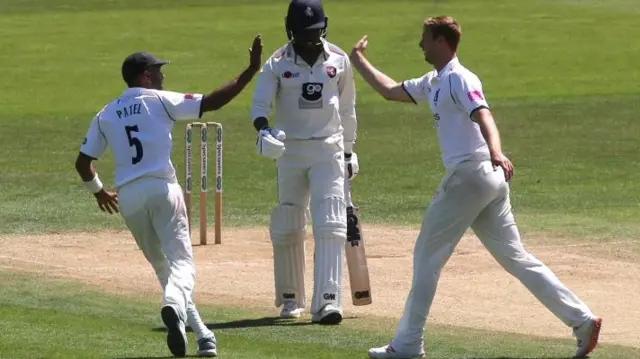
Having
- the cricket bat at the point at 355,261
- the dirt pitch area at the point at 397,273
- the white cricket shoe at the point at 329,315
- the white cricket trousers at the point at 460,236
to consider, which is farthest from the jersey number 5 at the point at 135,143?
the dirt pitch area at the point at 397,273

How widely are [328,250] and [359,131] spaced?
39.8 ft

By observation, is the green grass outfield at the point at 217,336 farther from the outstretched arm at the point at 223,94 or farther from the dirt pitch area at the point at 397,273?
the outstretched arm at the point at 223,94

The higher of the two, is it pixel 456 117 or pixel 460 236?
pixel 456 117

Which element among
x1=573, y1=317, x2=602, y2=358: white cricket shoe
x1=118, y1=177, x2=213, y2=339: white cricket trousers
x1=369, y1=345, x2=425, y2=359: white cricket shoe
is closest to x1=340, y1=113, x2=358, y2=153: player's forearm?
x1=118, y1=177, x2=213, y2=339: white cricket trousers

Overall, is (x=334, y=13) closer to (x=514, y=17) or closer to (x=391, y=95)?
(x=514, y=17)

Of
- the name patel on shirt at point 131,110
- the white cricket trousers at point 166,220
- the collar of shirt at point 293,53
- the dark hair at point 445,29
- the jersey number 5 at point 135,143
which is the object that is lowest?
the white cricket trousers at point 166,220

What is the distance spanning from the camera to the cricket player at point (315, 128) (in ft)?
35.4

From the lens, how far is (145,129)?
9.30 meters

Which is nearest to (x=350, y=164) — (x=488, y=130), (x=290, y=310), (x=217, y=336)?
(x=290, y=310)

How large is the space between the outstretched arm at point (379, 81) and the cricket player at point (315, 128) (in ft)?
1.49

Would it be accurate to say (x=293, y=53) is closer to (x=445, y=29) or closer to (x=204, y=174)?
(x=445, y=29)

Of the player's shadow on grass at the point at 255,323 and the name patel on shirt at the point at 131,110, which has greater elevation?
the name patel on shirt at the point at 131,110

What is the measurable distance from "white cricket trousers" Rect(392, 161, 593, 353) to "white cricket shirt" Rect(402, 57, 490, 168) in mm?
74

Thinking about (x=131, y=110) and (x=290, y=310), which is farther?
(x=290, y=310)
